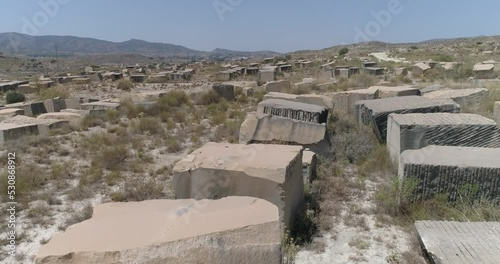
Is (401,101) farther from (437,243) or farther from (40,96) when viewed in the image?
(40,96)

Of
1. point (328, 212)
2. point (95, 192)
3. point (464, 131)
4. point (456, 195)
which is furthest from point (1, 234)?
point (464, 131)

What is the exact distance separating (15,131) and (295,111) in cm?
590

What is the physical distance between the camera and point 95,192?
542 centimetres

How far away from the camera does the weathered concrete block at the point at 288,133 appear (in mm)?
6148

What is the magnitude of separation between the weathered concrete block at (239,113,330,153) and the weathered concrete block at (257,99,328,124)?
16 centimetres

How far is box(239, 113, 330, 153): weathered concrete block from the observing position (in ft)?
20.2

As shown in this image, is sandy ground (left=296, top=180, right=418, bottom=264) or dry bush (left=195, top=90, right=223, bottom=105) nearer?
sandy ground (left=296, top=180, right=418, bottom=264)

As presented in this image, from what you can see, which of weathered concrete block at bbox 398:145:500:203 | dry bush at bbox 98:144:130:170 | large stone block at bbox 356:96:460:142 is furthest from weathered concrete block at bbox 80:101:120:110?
weathered concrete block at bbox 398:145:500:203

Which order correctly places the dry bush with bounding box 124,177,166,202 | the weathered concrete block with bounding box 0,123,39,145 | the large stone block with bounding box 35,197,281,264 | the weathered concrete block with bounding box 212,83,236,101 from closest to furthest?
the large stone block with bounding box 35,197,281,264 < the dry bush with bounding box 124,177,166,202 < the weathered concrete block with bounding box 0,123,39,145 < the weathered concrete block with bounding box 212,83,236,101

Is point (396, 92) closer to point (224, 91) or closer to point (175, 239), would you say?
point (224, 91)

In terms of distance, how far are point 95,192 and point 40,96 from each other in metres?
13.0

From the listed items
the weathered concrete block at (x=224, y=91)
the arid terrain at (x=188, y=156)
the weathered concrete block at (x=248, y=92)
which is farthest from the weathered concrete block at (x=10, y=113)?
the weathered concrete block at (x=248, y=92)

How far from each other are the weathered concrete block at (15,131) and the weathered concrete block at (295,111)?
5.21m

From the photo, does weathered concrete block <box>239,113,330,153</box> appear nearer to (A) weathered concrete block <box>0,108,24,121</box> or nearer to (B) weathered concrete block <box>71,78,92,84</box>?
(A) weathered concrete block <box>0,108,24,121</box>
